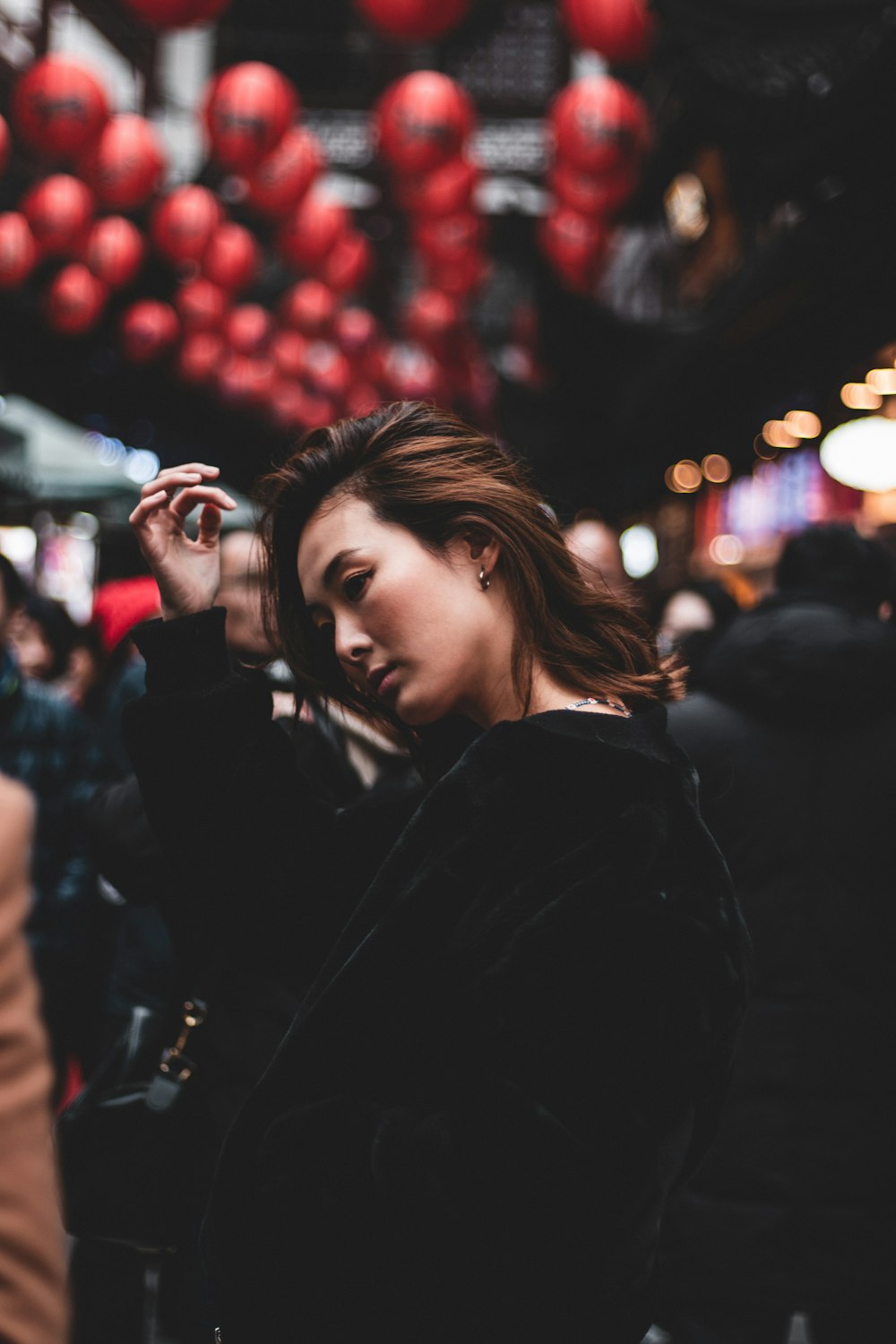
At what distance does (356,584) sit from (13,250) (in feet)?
30.6

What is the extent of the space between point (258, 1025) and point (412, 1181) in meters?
1.07

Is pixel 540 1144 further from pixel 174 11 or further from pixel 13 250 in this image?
pixel 13 250

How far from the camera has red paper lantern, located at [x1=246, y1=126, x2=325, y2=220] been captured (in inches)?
369

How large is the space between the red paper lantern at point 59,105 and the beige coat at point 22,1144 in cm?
820

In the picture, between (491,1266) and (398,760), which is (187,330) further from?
(491,1266)

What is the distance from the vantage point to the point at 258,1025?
7.36ft

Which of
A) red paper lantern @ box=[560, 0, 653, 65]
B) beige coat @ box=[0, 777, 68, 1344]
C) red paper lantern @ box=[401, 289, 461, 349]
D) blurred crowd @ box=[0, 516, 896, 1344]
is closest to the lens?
beige coat @ box=[0, 777, 68, 1344]

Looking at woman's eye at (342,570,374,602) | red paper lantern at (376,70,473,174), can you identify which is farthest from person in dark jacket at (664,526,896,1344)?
red paper lantern at (376,70,473,174)

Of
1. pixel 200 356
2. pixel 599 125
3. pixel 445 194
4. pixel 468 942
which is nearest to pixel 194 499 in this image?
pixel 468 942

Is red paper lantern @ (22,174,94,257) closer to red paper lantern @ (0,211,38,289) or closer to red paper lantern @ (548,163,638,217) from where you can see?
red paper lantern @ (0,211,38,289)

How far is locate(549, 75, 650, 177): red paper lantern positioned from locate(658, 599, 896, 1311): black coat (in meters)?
6.32

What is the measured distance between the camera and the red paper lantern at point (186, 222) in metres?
10.9

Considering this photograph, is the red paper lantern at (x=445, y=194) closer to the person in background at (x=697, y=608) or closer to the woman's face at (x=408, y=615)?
the person in background at (x=697, y=608)

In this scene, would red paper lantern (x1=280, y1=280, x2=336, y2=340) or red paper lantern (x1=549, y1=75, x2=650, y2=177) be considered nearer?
red paper lantern (x1=549, y1=75, x2=650, y2=177)
